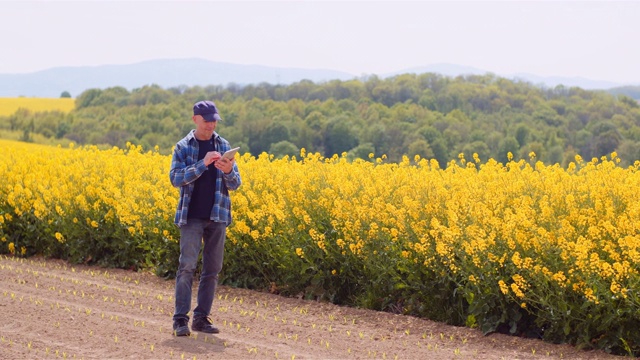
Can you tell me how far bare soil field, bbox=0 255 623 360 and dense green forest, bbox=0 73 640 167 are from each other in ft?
101

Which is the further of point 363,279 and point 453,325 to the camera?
point 363,279

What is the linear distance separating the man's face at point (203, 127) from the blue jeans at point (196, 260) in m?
0.71

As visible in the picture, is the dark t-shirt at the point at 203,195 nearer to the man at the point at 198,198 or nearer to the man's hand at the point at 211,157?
the man at the point at 198,198

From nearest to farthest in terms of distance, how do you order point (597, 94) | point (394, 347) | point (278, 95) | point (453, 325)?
point (394, 347) < point (453, 325) < point (597, 94) < point (278, 95)

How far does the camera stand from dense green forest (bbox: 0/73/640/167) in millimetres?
53156

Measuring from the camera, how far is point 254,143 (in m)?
59.4

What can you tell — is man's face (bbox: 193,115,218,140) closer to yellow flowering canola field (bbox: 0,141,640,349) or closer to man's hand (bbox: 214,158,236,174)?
man's hand (bbox: 214,158,236,174)

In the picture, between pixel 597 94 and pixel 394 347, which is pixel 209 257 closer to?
pixel 394 347

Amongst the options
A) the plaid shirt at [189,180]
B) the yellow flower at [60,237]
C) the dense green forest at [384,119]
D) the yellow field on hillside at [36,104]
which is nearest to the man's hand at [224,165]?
the plaid shirt at [189,180]

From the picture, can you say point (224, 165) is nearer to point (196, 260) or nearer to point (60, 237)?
point (196, 260)

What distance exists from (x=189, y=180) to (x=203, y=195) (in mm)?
219

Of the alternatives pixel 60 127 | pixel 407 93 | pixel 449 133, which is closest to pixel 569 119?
pixel 449 133

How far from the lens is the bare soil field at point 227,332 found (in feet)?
23.1

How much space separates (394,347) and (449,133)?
4955cm
